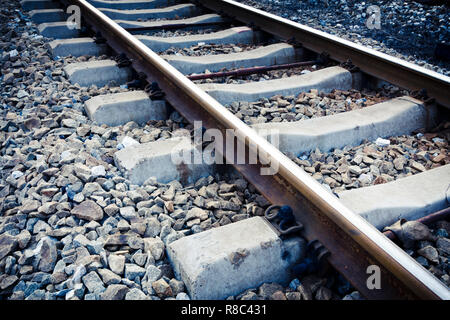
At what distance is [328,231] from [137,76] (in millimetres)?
2669

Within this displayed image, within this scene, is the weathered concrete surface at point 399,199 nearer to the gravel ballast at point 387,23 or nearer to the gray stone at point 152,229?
the gray stone at point 152,229

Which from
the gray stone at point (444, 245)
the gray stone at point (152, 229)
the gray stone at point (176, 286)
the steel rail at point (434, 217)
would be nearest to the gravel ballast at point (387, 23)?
the steel rail at point (434, 217)

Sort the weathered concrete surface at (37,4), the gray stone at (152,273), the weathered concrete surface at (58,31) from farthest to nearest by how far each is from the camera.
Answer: the weathered concrete surface at (37,4)
the weathered concrete surface at (58,31)
the gray stone at (152,273)

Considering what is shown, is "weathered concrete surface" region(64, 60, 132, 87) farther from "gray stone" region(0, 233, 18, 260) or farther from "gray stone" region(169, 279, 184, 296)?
"gray stone" region(169, 279, 184, 296)

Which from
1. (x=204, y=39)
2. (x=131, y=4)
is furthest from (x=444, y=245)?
(x=131, y=4)

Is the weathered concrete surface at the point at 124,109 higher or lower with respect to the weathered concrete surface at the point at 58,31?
lower

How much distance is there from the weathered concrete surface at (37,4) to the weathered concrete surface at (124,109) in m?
4.02

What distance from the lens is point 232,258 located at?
1.71 m

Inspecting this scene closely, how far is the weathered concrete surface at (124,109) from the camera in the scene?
9.73 feet

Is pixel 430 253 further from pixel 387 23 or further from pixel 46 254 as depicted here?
pixel 387 23

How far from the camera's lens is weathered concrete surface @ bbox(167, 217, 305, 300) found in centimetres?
167

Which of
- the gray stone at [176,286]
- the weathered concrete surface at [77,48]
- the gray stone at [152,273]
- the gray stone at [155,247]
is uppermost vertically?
the weathered concrete surface at [77,48]

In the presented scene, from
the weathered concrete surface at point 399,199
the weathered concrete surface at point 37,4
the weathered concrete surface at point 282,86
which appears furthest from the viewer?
the weathered concrete surface at point 37,4

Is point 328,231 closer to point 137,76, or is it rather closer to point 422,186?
point 422,186
